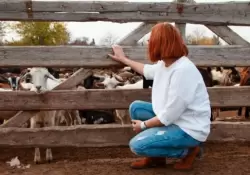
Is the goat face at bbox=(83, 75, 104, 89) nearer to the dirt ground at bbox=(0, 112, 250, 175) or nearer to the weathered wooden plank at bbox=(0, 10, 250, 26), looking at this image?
the dirt ground at bbox=(0, 112, 250, 175)

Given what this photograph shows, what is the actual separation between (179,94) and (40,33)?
158 ft

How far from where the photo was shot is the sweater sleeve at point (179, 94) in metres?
4.21

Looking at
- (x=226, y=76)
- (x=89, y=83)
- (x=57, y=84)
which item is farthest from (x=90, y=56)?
(x=226, y=76)

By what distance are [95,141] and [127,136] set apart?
0.40m

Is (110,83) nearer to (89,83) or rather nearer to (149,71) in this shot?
(89,83)

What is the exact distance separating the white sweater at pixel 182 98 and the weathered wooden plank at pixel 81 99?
88 centimetres

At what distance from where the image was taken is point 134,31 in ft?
17.3

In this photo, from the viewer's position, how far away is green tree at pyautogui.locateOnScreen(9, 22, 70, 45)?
49344mm

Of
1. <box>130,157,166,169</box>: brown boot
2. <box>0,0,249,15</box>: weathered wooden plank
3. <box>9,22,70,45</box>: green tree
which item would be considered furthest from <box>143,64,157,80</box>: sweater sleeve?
<box>9,22,70,45</box>: green tree

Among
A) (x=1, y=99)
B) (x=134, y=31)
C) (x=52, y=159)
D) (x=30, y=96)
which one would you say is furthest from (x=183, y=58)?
(x=52, y=159)

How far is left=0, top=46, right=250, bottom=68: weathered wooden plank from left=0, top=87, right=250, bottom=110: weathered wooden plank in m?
0.34

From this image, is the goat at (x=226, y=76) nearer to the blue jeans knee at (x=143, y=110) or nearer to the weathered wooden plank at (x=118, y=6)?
the weathered wooden plank at (x=118, y=6)

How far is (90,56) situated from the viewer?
5.30m

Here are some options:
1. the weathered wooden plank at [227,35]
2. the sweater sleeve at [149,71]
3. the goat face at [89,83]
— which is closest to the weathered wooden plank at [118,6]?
the weathered wooden plank at [227,35]
